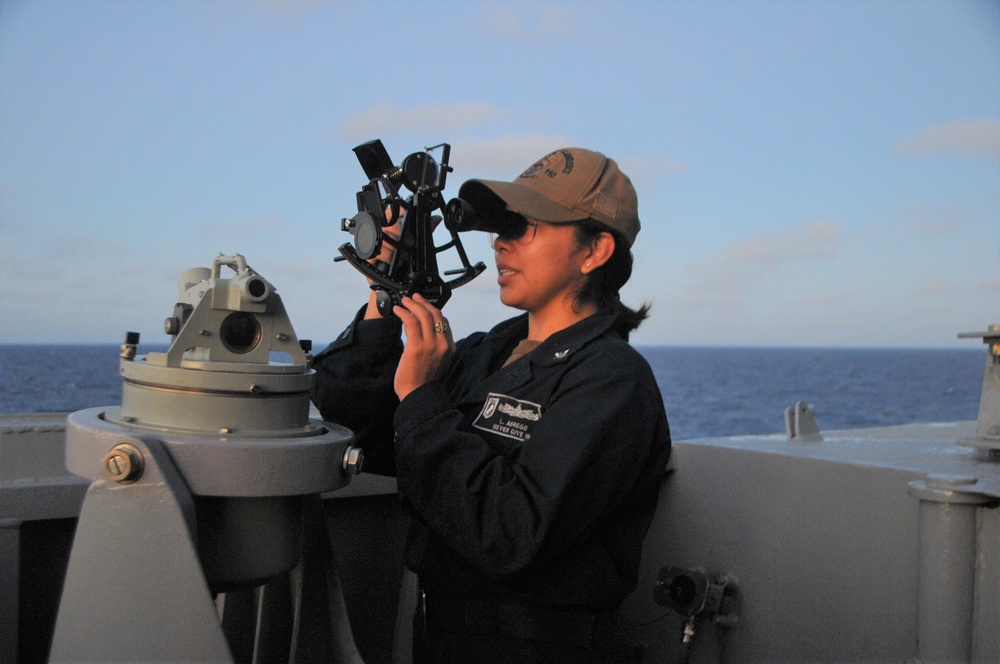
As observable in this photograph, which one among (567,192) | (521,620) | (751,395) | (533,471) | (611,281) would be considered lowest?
(751,395)

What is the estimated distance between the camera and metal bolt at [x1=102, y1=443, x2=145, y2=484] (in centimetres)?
116

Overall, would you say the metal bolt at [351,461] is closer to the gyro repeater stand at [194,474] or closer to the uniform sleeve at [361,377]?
the gyro repeater stand at [194,474]

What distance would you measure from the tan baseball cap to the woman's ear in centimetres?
2

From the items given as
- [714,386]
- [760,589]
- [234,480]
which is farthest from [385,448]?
[714,386]

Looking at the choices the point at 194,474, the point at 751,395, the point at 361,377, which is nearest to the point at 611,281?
the point at 361,377

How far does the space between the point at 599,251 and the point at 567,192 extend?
0.13 m

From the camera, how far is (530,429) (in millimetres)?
1512

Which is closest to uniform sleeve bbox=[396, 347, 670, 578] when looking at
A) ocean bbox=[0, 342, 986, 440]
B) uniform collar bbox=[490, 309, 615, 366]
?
uniform collar bbox=[490, 309, 615, 366]

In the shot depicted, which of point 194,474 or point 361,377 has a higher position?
point 361,377

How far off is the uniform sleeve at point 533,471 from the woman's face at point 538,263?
24 cm

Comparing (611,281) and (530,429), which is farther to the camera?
(611,281)

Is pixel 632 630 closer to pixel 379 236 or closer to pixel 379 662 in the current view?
pixel 379 662

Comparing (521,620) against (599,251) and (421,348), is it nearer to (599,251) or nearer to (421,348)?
(421,348)

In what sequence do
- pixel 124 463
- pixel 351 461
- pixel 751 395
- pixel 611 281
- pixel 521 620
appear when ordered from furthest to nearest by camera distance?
→ pixel 751 395, pixel 611 281, pixel 521 620, pixel 351 461, pixel 124 463
